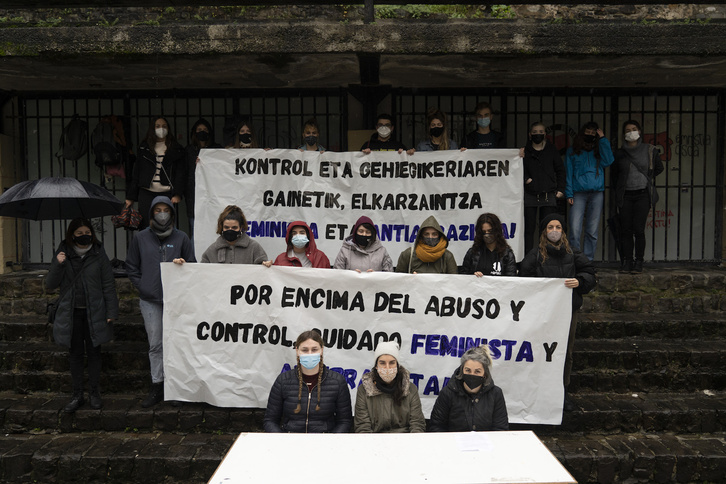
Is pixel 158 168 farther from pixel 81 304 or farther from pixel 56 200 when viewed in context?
pixel 81 304

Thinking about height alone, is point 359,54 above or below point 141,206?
above

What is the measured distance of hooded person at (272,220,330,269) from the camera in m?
6.02

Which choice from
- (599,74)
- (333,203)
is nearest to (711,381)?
(599,74)

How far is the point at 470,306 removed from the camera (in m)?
5.66

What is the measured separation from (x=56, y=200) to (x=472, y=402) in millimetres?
4296

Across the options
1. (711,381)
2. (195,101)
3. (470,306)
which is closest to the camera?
(470,306)

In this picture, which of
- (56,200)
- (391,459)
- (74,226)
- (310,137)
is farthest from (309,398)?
(310,137)

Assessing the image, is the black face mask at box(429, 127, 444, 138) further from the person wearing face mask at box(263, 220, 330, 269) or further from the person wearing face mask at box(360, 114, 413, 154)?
the person wearing face mask at box(263, 220, 330, 269)

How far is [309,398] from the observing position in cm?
467

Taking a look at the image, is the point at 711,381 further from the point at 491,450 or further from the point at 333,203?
the point at 333,203

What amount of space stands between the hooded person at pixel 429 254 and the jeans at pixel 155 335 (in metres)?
2.31

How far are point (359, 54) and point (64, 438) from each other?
448 centimetres

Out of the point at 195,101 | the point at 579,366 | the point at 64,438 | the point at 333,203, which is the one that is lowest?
the point at 64,438

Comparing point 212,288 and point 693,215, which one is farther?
point 693,215
